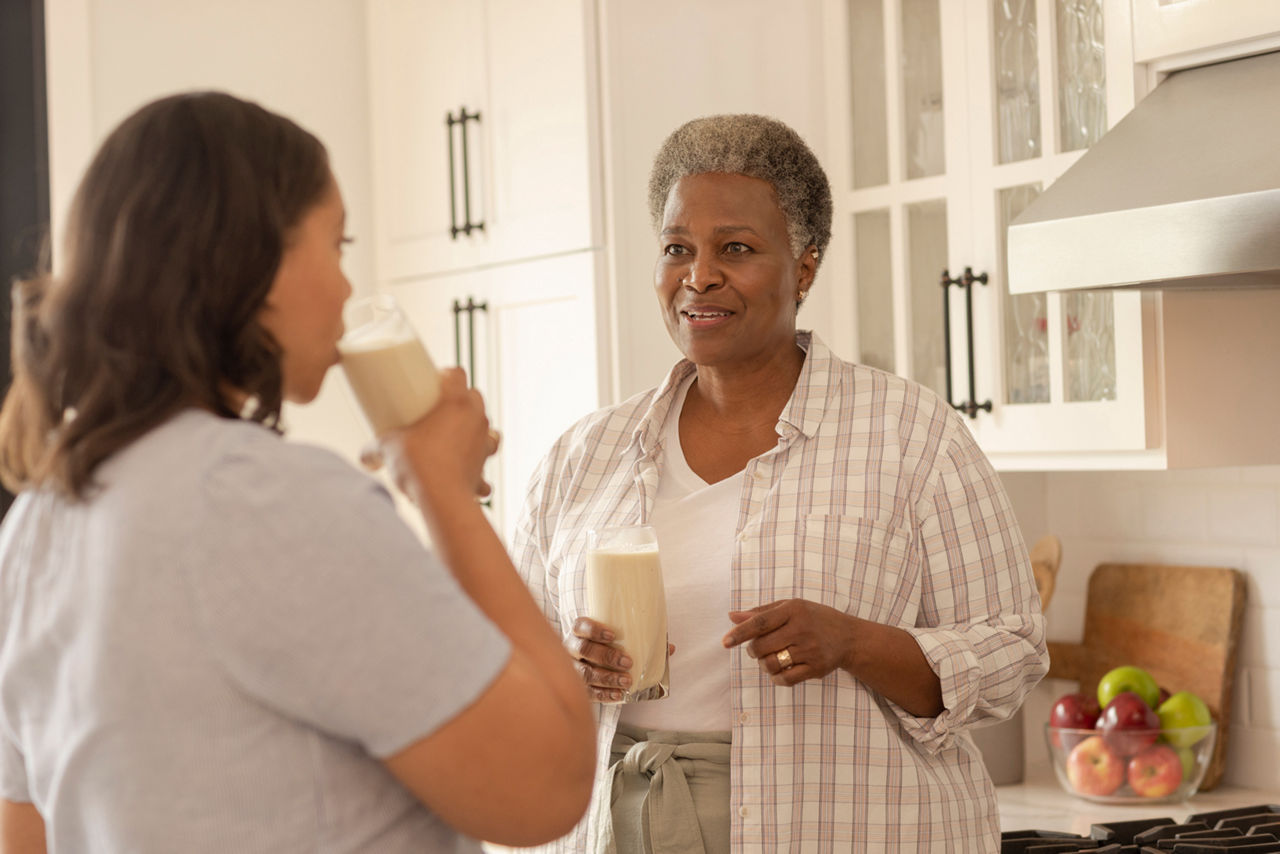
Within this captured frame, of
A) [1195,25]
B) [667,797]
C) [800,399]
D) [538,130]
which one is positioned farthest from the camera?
[538,130]

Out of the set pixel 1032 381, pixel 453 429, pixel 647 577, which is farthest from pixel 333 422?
pixel 453 429

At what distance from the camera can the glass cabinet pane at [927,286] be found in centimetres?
236

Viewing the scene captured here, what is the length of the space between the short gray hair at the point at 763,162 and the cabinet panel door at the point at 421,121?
3.81ft

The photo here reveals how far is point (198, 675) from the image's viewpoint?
29.7 inches

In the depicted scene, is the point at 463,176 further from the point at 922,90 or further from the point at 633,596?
the point at 633,596

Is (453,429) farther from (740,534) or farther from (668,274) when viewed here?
(668,274)

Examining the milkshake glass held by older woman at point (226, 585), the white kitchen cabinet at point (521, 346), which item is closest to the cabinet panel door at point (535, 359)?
the white kitchen cabinet at point (521, 346)

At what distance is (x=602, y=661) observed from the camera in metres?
1.41

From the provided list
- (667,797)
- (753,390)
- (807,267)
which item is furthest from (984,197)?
(667,797)

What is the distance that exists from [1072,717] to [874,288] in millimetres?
821

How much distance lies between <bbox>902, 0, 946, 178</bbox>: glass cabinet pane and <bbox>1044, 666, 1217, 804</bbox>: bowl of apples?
94 centimetres

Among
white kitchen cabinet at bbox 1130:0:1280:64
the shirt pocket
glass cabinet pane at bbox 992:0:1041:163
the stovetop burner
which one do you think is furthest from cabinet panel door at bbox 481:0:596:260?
the stovetop burner

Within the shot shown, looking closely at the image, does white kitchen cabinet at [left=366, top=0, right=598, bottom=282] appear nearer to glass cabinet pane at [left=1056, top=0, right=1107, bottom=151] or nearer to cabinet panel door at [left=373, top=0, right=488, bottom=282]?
cabinet panel door at [left=373, top=0, right=488, bottom=282]

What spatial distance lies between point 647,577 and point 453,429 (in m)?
0.54
